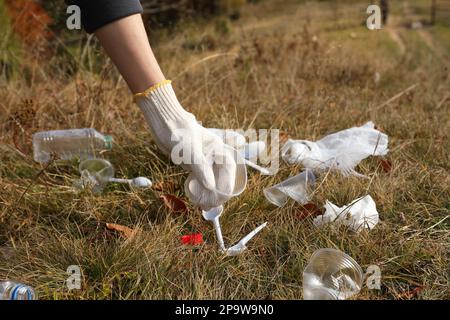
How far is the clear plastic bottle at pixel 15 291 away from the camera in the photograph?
4.25 feet

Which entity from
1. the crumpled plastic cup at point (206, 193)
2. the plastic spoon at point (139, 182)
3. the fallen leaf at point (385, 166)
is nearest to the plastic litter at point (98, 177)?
the plastic spoon at point (139, 182)

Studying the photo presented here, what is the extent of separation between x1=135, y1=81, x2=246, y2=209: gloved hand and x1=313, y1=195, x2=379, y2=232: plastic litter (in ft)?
1.04

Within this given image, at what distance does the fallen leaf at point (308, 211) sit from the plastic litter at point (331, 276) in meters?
0.26

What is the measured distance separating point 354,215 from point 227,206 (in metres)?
0.40

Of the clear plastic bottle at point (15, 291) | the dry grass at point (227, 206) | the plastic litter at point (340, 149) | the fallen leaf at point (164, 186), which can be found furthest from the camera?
the plastic litter at point (340, 149)

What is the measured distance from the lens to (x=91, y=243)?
1506 millimetres

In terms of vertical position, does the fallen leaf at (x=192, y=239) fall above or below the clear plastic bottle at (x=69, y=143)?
below

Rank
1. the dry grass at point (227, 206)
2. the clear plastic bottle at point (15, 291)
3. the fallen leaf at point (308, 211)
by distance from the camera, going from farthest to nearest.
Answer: the fallen leaf at point (308, 211) → the dry grass at point (227, 206) → the clear plastic bottle at point (15, 291)

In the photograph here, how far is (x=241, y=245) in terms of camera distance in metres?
1.54

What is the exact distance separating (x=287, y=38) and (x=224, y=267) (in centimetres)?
290

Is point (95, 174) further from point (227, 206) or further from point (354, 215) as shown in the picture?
point (354, 215)

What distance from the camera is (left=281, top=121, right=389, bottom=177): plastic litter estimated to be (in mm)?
1957

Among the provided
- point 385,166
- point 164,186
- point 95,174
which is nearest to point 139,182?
point 164,186

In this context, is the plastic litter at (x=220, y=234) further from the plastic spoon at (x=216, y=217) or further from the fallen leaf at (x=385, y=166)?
the fallen leaf at (x=385, y=166)
